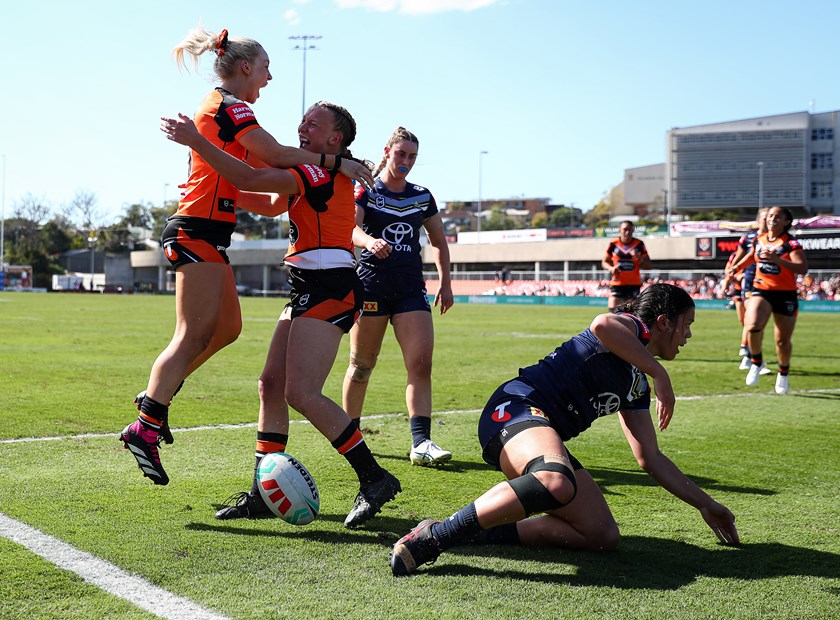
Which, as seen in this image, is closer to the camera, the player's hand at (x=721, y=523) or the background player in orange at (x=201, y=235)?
the player's hand at (x=721, y=523)

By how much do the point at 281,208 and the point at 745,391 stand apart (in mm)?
7602

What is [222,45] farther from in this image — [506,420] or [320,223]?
[506,420]

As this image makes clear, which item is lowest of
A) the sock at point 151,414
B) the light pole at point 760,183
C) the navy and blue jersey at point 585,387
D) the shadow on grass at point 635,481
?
the shadow on grass at point 635,481

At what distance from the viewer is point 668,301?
4422 mm

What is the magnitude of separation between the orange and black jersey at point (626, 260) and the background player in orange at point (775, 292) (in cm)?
433

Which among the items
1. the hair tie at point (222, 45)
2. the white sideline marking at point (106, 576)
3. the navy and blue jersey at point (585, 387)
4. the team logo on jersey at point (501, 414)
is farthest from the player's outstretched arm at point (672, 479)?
the hair tie at point (222, 45)

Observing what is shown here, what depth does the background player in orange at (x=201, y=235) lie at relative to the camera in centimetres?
477

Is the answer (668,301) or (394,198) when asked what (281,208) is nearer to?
(394,198)

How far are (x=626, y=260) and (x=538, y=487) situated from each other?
12.8 meters

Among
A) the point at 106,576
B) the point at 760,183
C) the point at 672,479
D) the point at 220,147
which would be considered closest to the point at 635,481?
the point at 672,479

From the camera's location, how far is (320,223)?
Result: 4.63m

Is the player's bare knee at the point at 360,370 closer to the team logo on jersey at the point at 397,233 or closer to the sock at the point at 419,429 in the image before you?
the sock at the point at 419,429

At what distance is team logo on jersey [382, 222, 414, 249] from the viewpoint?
664 centimetres

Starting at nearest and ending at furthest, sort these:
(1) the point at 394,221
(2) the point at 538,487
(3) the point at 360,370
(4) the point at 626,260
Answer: (2) the point at 538,487 < (3) the point at 360,370 < (1) the point at 394,221 < (4) the point at 626,260
